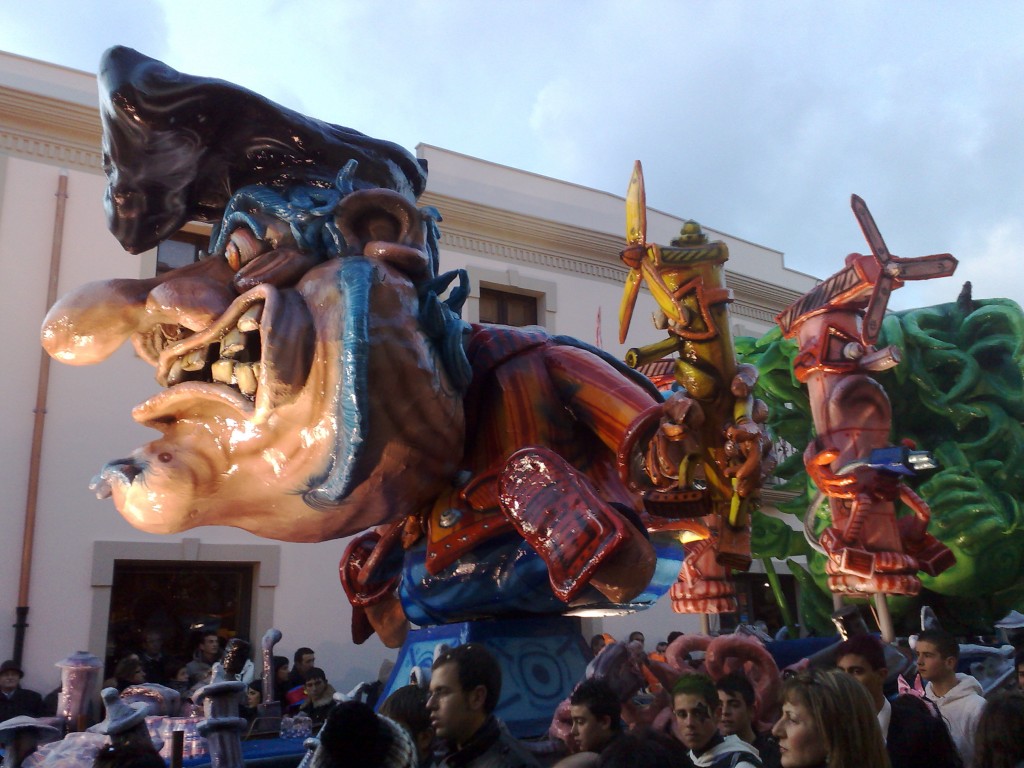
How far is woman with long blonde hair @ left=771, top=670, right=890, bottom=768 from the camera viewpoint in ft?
5.26

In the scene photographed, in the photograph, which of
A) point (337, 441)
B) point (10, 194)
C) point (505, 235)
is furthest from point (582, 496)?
point (505, 235)

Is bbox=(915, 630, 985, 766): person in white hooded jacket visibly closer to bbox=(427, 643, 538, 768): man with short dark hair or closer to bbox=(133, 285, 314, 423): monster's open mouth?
bbox=(427, 643, 538, 768): man with short dark hair

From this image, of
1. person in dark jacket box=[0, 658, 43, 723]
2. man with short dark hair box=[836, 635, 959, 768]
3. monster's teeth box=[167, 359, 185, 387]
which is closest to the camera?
monster's teeth box=[167, 359, 185, 387]

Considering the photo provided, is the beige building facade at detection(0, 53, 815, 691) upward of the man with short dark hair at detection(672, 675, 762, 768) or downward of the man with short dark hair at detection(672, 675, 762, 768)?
upward

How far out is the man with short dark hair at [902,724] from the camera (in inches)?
82.8

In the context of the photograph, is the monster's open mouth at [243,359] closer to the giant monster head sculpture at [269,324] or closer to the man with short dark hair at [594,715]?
the giant monster head sculpture at [269,324]

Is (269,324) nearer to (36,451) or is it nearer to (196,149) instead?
(196,149)

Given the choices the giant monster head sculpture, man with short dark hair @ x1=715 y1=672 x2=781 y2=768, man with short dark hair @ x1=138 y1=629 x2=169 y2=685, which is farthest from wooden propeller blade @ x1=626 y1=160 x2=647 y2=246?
man with short dark hair @ x1=138 y1=629 x2=169 y2=685

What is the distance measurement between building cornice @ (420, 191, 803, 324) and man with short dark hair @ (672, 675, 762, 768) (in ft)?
22.5

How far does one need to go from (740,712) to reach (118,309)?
5.79 feet

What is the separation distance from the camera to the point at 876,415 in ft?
16.6

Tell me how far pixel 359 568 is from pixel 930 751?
4.70 ft

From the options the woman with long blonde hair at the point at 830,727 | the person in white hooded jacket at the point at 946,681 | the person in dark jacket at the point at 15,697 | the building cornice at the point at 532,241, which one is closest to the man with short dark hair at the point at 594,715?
the woman with long blonde hair at the point at 830,727

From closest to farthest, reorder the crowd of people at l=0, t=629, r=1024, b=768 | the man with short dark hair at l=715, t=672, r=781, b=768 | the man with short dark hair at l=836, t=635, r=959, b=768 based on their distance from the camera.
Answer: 1. the crowd of people at l=0, t=629, r=1024, b=768
2. the man with short dark hair at l=836, t=635, r=959, b=768
3. the man with short dark hair at l=715, t=672, r=781, b=768
